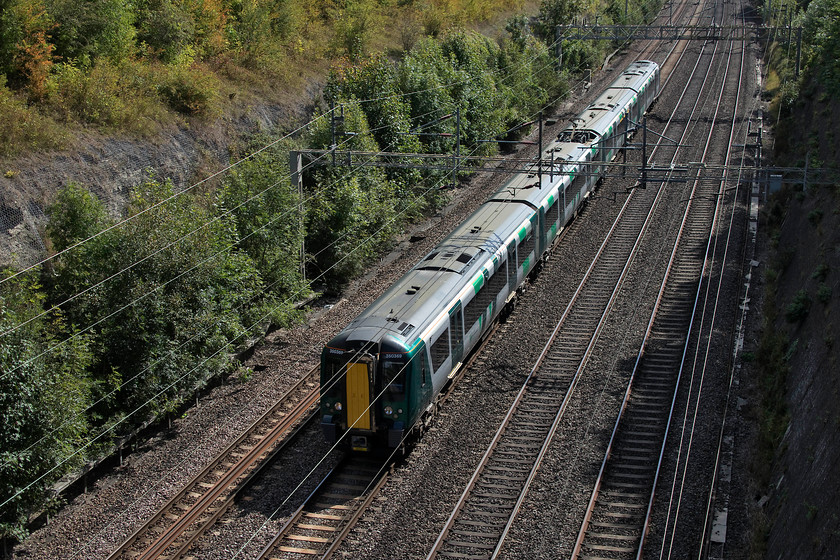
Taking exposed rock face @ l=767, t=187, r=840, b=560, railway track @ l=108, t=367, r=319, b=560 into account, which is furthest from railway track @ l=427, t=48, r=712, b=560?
exposed rock face @ l=767, t=187, r=840, b=560

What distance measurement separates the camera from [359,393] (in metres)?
16.4

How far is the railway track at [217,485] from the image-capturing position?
14.9 meters

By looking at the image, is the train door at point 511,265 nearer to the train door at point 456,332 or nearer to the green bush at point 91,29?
the train door at point 456,332

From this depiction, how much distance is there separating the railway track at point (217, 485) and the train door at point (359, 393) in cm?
222

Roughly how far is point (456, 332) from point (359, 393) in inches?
130

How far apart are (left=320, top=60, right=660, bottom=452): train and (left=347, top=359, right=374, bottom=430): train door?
0.02m

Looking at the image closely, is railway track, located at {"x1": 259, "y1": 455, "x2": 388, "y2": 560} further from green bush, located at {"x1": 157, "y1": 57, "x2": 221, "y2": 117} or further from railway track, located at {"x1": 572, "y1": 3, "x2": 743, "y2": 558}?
green bush, located at {"x1": 157, "y1": 57, "x2": 221, "y2": 117}

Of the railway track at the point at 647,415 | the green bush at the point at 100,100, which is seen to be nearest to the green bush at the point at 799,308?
the railway track at the point at 647,415

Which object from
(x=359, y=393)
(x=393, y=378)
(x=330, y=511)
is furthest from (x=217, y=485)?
(x=393, y=378)

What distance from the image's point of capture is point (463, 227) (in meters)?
23.0

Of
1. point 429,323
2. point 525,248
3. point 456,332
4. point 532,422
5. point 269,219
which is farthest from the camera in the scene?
point 525,248

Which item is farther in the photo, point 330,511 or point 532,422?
point 532,422

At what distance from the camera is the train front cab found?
16.3 meters

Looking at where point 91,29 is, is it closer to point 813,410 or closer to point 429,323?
point 429,323
